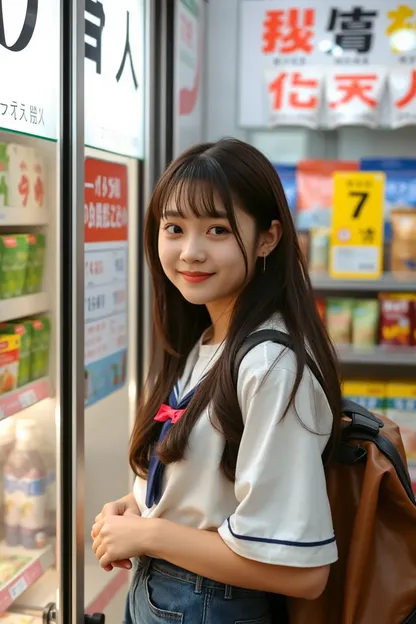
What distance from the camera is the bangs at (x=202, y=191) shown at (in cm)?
129

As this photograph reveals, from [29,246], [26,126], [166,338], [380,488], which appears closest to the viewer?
[380,488]

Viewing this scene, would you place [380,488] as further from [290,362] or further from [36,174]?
[36,174]

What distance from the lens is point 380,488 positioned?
4.36 feet

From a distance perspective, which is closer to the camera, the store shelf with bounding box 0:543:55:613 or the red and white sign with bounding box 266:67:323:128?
the store shelf with bounding box 0:543:55:613

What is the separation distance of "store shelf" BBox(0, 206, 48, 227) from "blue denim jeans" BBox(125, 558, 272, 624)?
0.86 meters

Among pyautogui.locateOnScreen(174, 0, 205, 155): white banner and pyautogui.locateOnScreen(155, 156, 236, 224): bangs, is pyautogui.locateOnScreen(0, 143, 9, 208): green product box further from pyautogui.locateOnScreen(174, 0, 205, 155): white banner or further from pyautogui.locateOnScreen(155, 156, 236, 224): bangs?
pyautogui.locateOnScreen(174, 0, 205, 155): white banner

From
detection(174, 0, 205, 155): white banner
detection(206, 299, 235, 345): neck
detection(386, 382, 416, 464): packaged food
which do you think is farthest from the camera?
detection(386, 382, 416, 464): packaged food

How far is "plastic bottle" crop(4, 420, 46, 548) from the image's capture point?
6.82ft

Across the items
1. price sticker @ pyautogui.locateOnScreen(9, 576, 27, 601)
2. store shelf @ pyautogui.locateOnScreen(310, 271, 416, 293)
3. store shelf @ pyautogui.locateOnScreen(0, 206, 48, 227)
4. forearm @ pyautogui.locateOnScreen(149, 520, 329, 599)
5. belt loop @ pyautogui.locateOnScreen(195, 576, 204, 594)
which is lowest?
price sticker @ pyautogui.locateOnScreen(9, 576, 27, 601)

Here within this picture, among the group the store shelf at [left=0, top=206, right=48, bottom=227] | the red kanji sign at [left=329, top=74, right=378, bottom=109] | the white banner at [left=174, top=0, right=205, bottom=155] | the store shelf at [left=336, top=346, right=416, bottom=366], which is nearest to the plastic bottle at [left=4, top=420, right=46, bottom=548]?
the store shelf at [left=0, top=206, right=48, bottom=227]

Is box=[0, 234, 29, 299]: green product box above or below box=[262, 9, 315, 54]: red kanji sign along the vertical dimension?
below

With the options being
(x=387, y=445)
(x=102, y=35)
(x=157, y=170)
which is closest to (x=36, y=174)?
(x=102, y=35)

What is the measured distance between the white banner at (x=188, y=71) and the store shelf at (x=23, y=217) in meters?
0.93

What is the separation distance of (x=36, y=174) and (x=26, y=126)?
247 millimetres
